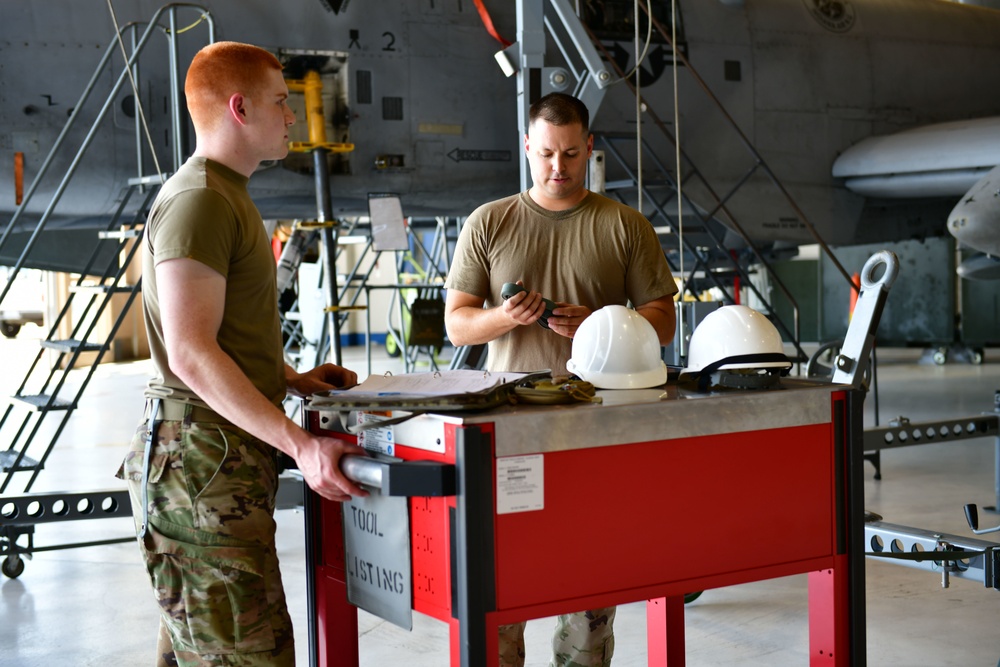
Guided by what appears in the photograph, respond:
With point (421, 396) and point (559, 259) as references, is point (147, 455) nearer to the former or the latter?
point (421, 396)

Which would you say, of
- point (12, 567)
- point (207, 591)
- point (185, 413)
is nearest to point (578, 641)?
point (207, 591)

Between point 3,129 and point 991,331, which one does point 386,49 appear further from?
point 991,331

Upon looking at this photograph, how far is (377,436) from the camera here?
2164 mm

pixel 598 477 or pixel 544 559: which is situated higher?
pixel 598 477

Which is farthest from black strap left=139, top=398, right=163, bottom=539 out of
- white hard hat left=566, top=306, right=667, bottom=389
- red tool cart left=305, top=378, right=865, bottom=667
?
white hard hat left=566, top=306, right=667, bottom=389

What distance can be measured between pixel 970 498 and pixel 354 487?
18.0 feet

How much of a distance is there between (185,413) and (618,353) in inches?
38.1

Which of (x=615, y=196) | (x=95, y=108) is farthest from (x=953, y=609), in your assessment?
(x=95, y=108)

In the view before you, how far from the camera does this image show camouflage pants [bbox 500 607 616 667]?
2826 millimetres

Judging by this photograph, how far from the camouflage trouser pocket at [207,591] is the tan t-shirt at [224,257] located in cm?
31

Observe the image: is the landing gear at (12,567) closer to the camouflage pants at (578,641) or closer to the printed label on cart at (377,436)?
the camouflage pants at (578,641)

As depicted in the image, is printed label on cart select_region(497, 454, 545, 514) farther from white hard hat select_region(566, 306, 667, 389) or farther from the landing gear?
the landing gear

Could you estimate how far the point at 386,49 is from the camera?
305 inches

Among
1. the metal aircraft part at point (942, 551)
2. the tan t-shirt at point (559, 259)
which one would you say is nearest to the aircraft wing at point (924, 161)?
the metal aircraft part at point (942, 551)
